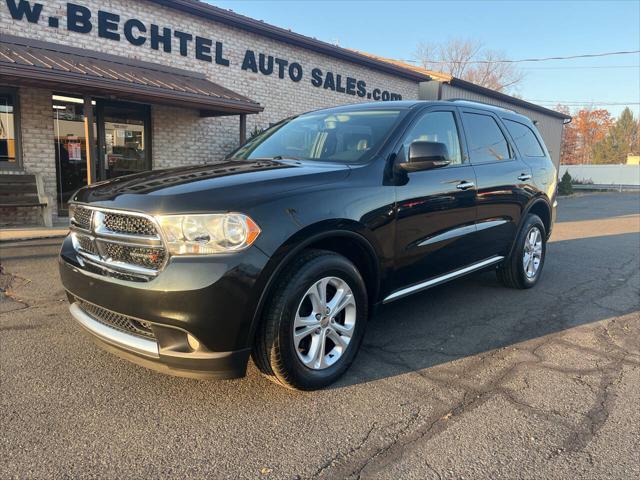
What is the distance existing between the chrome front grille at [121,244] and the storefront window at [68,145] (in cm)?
827

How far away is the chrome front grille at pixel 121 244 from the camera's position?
2641 millimetres

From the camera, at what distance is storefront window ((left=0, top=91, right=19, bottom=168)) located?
948 centimetres

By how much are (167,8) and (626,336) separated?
11191mm

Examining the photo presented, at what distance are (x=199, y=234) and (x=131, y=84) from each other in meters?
7.75

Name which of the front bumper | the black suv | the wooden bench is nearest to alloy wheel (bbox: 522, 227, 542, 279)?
the black suv

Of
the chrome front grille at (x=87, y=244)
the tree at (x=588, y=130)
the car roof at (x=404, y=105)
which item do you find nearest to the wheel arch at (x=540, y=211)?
the car roof at (x=404, y=105)

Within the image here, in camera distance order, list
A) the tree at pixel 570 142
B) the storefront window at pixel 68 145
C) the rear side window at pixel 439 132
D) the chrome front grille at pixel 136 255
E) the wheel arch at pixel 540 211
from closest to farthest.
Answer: the chrome front grille at pixel 136 255, the rear side window at pixel 439 132, the wheel arch at pixel 540 211, the storefront window at pixel 68 145, the tree at pixel 570 142

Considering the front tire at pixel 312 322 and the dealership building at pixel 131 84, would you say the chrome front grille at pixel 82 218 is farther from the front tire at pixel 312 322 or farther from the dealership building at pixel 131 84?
the dealership building at pixel 131 84

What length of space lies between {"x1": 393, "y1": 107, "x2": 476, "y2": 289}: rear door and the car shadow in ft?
1.62

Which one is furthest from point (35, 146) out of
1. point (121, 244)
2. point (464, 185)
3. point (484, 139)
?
point (464, 185)

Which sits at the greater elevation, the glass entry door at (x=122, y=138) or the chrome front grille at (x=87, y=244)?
the glass entry door at (x=122, y=138)

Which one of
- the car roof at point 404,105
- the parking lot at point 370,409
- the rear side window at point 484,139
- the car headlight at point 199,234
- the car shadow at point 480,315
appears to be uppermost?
the car roof at point 404,105

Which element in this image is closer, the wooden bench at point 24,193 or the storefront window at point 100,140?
the wooden bench at point 24,193

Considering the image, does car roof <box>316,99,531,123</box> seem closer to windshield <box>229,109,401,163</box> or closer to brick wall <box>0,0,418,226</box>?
windshield <box>229,109,401,163</box>
